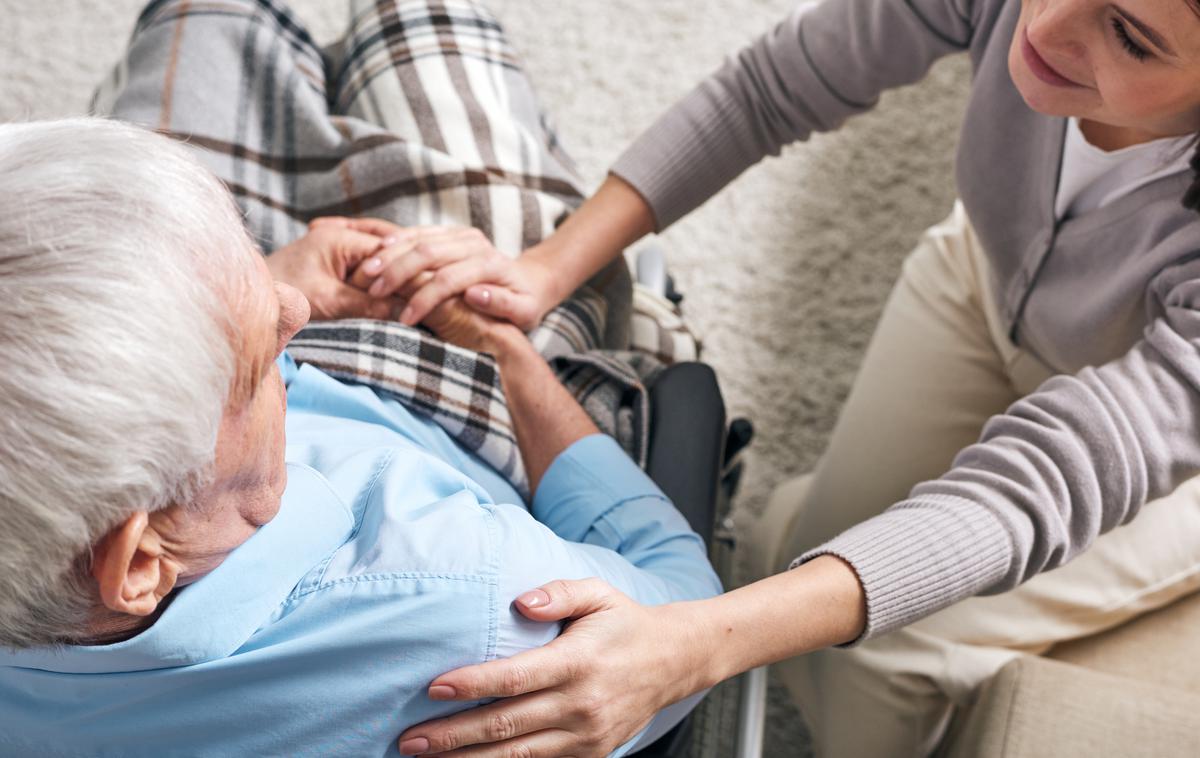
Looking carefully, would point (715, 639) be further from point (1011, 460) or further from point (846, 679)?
point (846, 679)

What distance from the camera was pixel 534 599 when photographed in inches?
25.6

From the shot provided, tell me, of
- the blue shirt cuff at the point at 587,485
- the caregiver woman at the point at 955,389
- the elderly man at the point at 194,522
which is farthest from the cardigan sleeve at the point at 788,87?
the elderly man at the point at 194,522

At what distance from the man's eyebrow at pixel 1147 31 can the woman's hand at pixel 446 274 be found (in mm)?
563

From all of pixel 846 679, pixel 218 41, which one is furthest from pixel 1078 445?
pixel 218 41

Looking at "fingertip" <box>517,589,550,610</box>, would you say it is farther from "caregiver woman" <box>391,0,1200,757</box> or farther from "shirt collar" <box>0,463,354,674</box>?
"shirt collar" <box>0,463,354,674</box>

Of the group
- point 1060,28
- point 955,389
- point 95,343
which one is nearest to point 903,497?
point 955,389

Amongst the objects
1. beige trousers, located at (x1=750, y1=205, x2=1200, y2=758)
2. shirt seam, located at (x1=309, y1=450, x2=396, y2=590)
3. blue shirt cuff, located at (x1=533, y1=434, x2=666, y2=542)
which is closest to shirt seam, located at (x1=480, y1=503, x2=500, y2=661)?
shirt seam, located at (x1=309, y1=450, x2=396, y2=590)

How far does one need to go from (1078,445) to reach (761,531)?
60cm

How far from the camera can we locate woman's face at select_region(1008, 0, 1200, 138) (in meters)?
0.69

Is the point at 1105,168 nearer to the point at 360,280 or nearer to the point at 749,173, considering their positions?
the point at 360,280

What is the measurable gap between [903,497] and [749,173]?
727 mm

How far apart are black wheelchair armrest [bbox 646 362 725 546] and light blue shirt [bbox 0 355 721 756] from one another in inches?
9.4

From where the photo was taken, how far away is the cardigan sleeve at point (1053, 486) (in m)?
0.77

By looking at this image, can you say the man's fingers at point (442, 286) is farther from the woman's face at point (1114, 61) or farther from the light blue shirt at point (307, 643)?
the woman's face at point (1114, 61)
